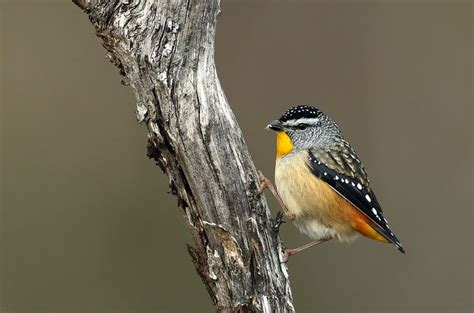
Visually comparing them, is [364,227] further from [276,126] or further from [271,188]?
[276,126]

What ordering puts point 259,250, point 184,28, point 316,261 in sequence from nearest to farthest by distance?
point 184,28, point 259,250, point 316,261

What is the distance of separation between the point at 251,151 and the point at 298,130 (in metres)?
3.14

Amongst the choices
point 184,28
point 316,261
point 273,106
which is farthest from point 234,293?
point 273,106

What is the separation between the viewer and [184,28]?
5586mm

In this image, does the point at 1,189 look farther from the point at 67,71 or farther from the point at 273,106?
the point at 273,106

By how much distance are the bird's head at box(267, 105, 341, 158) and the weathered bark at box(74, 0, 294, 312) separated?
4.77ft

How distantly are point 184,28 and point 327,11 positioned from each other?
614cm

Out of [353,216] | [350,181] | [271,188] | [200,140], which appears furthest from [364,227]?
[200,140]

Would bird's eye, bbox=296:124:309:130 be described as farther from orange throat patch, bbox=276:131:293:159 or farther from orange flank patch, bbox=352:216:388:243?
orange flank patch, bbox=352:216:388:243

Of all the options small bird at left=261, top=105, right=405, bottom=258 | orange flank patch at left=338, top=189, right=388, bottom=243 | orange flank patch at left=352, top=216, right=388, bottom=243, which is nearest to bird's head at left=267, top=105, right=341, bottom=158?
small bird at left=261, top=105, right=405, bottom=258

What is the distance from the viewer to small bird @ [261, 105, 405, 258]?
698 cm

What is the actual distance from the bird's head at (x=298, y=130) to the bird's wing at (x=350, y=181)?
0.51 feet

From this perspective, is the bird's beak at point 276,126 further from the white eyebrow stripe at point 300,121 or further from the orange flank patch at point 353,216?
the orange flank patch at point 353,216

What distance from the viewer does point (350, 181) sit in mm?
7117
